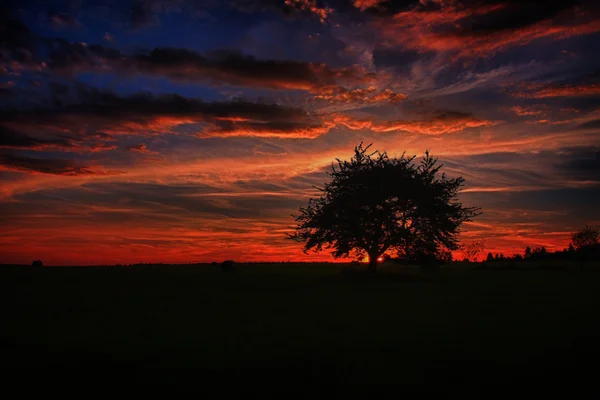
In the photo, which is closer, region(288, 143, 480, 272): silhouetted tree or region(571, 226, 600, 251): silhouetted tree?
region(288, 143, 480, 272): silhouetted tree

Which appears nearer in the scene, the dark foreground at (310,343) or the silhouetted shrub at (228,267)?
the dark foreground at (310,343)

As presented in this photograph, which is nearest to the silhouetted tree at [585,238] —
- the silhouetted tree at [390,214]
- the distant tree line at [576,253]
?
the distant tree line at [576,253]

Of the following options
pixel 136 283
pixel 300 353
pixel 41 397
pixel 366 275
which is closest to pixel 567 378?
pixel 300 353

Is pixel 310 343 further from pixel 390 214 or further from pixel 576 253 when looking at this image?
pixel 576 253

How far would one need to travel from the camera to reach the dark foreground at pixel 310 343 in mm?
10492

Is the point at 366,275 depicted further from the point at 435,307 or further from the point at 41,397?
the point at 41,397

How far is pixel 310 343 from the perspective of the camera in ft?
46.6

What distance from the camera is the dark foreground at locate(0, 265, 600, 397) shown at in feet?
34.4

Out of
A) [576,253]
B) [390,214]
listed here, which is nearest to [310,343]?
[390,214]

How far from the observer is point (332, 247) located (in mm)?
49344

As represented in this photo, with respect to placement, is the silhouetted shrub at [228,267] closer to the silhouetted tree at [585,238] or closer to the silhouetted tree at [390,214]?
the silhouetted tree at [390,214]

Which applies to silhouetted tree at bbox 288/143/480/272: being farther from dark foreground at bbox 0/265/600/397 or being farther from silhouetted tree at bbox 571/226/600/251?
silhouetted tree at bbox 571/226/600/251

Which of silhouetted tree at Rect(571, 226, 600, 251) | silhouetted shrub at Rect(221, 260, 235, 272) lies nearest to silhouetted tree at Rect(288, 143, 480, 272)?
silhouetted shrub at Rect(221, 260, 235, 272)

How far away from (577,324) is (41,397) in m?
18.4
